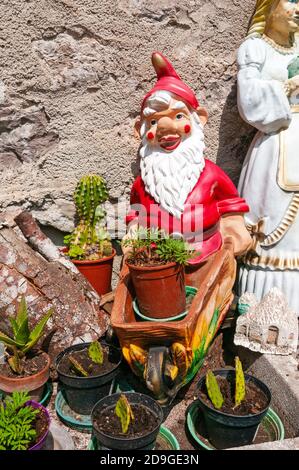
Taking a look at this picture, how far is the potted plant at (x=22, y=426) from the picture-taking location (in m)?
1.52

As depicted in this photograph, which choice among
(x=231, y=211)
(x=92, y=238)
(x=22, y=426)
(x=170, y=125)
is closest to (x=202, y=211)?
(x=231, y=211)

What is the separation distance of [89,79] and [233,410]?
1912mm

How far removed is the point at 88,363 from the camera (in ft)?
6.67

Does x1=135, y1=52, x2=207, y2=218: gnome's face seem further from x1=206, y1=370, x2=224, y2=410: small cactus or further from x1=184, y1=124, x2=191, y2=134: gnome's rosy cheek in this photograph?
x1=206, y1=370, x2=224, y2=410: small cactus

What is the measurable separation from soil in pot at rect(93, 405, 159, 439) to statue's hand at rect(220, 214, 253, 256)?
936 mm

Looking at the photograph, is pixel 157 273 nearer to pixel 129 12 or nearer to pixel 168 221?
pixel 168 221

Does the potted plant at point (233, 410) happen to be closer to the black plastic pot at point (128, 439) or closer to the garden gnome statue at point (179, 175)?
the black plastic pot at point (128, 439)

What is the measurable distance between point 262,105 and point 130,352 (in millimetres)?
1431

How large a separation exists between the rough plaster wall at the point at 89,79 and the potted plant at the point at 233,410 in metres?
1.41

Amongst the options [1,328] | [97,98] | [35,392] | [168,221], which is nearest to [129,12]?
[97,98]

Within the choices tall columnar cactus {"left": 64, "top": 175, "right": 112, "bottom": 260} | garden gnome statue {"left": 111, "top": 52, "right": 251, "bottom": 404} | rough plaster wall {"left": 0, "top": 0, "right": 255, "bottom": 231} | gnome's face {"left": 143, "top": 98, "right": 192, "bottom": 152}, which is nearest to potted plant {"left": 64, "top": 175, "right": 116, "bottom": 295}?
tall columnar cactus {"left": 64, "top": 175, "right": 112, "bottom": 260}

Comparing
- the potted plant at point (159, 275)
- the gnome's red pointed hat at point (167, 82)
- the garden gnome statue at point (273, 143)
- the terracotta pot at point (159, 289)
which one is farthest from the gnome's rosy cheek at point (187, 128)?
the terracotta pot at point (159, 289)

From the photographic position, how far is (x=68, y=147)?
2.64 m

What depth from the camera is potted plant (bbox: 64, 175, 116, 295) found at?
2.59 metres
